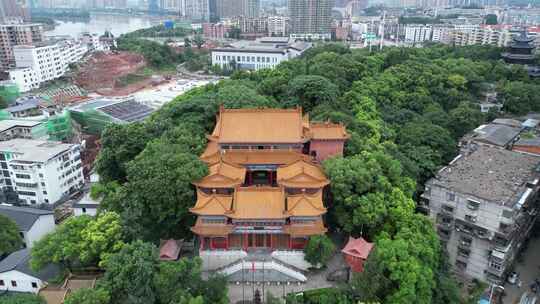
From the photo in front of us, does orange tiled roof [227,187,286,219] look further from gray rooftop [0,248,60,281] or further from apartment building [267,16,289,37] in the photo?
apartment building [267,16,289,37]

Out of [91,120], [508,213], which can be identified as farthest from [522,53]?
[91,120]

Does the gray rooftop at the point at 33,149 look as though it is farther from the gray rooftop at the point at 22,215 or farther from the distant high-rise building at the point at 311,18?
the distant high-rise building at the point at 311,18

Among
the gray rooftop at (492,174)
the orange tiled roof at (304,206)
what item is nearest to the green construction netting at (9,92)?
the orange tiled roof at (304,206)

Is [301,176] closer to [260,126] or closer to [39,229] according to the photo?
[260,126]

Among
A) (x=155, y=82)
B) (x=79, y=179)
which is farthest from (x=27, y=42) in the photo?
(x=79, y=179)

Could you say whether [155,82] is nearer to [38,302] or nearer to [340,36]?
[340,36]
